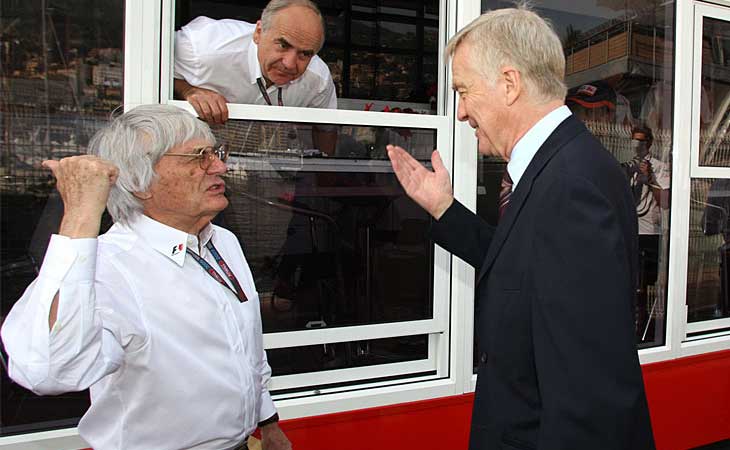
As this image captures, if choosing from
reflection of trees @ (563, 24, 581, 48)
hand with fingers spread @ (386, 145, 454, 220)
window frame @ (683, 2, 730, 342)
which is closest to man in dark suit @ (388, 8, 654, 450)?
hand with fingers spread @ (386, 145, 454, 220)

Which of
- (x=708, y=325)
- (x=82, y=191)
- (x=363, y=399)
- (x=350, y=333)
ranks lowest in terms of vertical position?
(x=363, y=399)

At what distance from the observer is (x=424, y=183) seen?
2.05m

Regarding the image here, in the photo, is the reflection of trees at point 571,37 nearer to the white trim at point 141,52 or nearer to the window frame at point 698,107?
the window frame at point 698,107

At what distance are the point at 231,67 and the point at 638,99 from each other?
2210 millimetres

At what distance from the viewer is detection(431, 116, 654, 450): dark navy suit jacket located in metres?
1.19

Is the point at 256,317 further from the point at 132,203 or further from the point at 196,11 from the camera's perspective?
the point at 196,11

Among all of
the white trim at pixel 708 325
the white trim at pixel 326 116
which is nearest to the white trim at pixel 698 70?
the white trim at pixel 708 325

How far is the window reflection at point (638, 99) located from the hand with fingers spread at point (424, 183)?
4.45 feet

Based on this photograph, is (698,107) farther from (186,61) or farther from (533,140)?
(186,61)

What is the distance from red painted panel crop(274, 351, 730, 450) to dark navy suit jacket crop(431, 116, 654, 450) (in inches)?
38.8

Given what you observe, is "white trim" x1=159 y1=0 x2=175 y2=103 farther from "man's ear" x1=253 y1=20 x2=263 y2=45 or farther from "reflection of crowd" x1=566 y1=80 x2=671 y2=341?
"reflection of crowd" x1=566 y1=80 x2=671 y2=341

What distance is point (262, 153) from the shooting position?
224 cm

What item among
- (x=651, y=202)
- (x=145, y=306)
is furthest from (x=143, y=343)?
(x=651, y=202)

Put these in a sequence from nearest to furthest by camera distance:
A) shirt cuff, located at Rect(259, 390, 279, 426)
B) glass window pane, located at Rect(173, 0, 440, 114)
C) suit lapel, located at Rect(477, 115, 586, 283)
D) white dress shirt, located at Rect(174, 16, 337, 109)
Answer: suit lapel, located at Rect(477, 115, 586, 283), shirt cuff, located at Rect(259, 390, 279, 426), white dress shirt, located at Rect(174, 16, 337, 109), glass window pane, located at Rect(173, 0, 440, 114)
